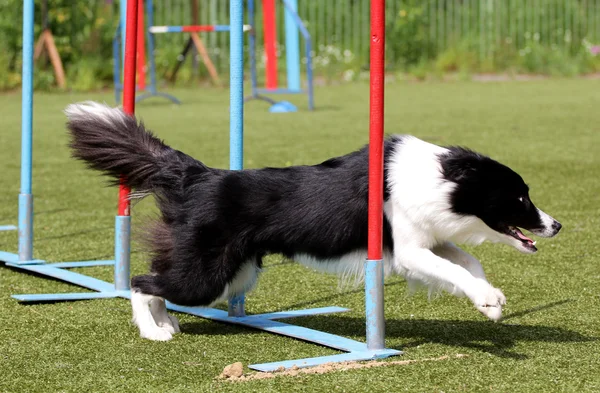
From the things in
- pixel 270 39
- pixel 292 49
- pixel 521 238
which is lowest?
pixel 521 238

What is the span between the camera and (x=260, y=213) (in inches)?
136

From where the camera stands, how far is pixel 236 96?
13.0 ft

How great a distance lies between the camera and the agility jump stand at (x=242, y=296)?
320 centimetres

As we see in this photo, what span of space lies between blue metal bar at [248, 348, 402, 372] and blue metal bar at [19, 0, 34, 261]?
6.88ft

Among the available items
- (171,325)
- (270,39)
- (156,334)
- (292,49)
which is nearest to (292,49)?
(292,49)

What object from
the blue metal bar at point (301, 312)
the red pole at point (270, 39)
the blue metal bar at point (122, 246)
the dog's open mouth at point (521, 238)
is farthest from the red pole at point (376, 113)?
the red pole at point (270, 39)

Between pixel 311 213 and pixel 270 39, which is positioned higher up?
pixel 270 39

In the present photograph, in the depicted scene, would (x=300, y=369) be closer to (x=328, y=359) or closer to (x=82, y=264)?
(x=328, y=359)

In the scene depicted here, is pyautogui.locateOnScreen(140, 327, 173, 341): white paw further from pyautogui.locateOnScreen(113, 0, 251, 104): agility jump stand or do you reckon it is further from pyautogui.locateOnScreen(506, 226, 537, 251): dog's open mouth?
pyautogui.locateOnScreen(113, 0, 251, 104): agility jump stand

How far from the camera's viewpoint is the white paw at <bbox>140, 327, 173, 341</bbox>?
3.62 meters

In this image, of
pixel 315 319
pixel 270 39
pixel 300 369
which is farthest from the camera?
pixel 270 39

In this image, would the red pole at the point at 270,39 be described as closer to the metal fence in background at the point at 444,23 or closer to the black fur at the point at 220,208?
the metal fence in background at the point at 444,23

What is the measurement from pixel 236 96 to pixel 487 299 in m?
1.34

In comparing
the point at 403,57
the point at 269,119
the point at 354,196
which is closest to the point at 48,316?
the point at 354,196
